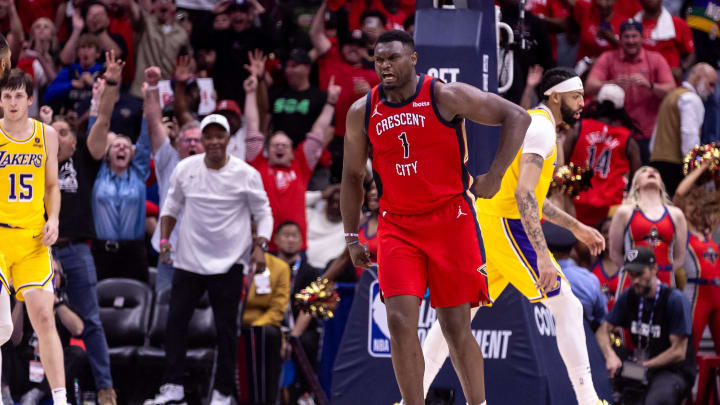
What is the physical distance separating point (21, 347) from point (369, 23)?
555 cm

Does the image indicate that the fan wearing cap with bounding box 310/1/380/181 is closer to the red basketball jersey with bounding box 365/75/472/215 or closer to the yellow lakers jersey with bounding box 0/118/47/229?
the yellow lakers jersey with bounding box 0/118/47/229

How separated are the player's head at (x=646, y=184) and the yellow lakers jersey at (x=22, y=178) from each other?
18.1 feet

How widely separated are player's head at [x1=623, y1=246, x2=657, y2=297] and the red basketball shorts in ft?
12.5

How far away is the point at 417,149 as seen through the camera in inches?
231

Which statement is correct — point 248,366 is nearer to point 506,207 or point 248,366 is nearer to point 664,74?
point 506,207

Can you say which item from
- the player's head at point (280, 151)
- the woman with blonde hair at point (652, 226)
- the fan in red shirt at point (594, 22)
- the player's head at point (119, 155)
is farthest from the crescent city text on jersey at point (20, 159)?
the fan in red shirt at point (594, 22)

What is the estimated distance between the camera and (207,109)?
474 inches

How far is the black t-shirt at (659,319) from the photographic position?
948cm

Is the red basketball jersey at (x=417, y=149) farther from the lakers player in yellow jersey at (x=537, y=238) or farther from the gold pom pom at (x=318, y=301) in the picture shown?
the gold pom pom at (x=318, y=301)

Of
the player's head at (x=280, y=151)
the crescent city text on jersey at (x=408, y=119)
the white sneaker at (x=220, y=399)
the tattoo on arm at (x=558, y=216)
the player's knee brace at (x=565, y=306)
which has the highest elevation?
the crescent city text on jersey at (x=408, y=119)

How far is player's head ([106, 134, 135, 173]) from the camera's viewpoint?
10.3 metres

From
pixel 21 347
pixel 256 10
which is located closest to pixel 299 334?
pixel 21 347

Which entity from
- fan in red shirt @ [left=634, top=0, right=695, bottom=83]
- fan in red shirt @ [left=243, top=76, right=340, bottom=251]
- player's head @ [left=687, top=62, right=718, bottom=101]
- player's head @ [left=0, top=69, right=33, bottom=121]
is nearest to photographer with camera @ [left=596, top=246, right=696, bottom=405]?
fan in red shirt @ [left=243, top=76, right=340, bottom=251]

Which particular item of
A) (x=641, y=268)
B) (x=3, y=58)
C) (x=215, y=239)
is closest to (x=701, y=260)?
(x=641, y=268)
